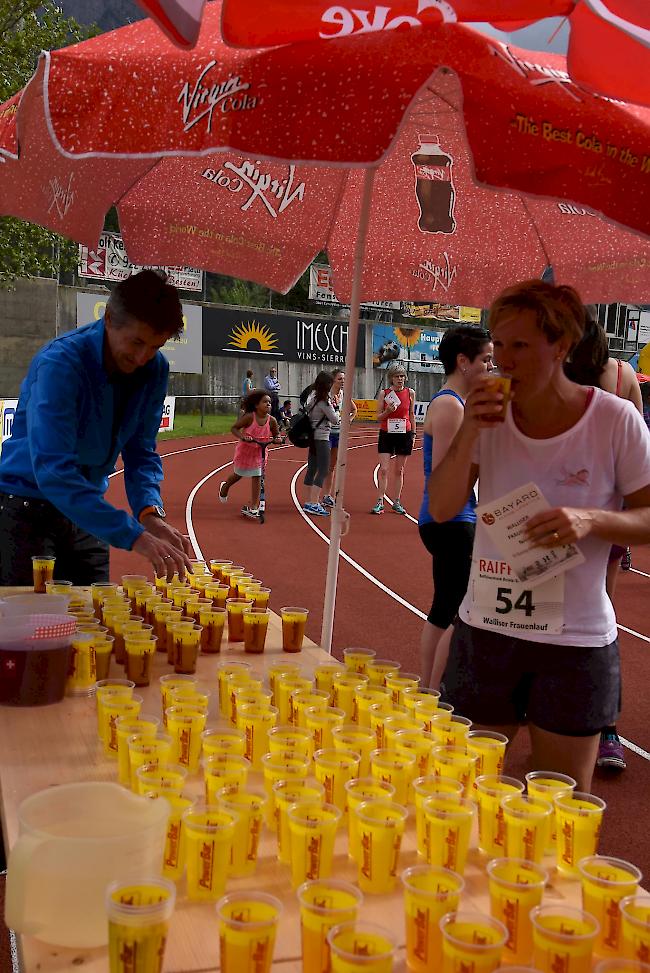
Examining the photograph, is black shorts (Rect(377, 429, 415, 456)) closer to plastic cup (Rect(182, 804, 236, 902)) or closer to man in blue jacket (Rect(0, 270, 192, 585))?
man in blue jacket (Rect(0, 270, 192, 585))

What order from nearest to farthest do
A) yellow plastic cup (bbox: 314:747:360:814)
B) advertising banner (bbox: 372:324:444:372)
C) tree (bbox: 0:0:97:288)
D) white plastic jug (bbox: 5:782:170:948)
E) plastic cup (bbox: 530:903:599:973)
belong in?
plastic cup (bbox: 530:903:599:973), white plastic jug (bbox: 5:782:170:948), yellow plastic cup (bbox: 314:747:360:814), tree (bbox: 0:0:97:288), advertising banner (bbox: 372:324:444:372)

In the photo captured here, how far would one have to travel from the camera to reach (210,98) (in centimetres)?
214

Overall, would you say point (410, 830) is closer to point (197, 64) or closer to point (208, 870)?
point (208, 870)

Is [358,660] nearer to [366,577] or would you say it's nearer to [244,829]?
[244,829]

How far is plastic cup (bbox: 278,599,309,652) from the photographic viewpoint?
125 inches

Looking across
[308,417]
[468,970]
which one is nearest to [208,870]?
[468,970]

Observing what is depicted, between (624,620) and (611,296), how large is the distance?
4587 millimetres

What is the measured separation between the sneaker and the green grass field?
19711mm

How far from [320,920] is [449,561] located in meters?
3.33

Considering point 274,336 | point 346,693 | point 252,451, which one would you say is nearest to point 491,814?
point 346,693

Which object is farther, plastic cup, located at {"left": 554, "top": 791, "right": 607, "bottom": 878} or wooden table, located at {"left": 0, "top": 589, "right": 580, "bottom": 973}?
plastic cup, located at {"left": 554, "top": 791, "right": 607, "bottom": 878}

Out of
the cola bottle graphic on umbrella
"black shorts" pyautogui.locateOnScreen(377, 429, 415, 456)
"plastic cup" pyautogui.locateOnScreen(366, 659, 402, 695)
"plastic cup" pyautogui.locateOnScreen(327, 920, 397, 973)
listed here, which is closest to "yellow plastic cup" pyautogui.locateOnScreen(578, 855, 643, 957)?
"plastic cup" pyautogui.locateOnScreen(327, 920, 397, 973)

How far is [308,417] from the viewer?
11953 millimetres

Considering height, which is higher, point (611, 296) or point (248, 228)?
point (248, 228)
